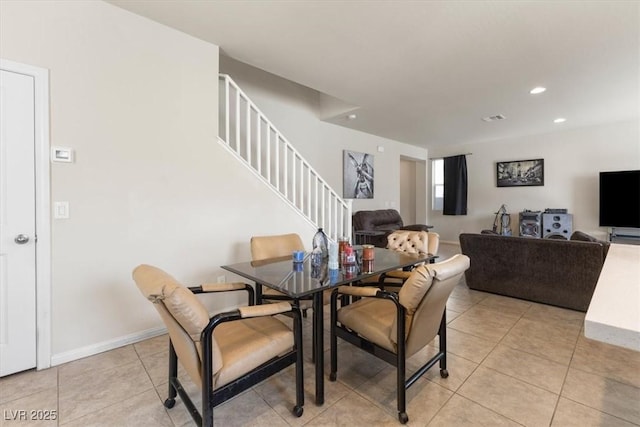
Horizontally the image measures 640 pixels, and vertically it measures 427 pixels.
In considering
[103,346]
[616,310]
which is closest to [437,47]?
[616,310]

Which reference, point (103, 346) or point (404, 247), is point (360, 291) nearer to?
point (404, 247)

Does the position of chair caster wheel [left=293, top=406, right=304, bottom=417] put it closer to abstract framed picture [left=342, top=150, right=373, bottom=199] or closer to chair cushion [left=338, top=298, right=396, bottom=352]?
chair cushion [left=338, top=298, right=396, bottom=352]

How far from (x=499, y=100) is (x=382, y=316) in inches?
152

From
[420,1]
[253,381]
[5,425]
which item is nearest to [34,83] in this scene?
[5,425]

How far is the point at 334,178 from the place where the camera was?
5.38 meters

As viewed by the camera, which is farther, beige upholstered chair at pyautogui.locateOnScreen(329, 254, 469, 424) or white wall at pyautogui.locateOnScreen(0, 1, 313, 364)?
white wall at pyautogui.locateOnScreen(0, 1, 313, 364)

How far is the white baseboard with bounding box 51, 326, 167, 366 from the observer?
81.4 inches

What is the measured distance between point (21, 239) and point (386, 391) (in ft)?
8.56

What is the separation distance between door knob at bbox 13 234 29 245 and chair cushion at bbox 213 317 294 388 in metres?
1.53

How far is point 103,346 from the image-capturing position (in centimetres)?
222

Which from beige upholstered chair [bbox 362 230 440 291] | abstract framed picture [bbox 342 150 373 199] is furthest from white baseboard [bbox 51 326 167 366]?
abstract framed picture [bbox 342 150 373 199]

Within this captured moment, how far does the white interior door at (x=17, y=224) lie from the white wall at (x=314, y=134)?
2361mm

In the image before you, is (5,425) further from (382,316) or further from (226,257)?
(382,316)

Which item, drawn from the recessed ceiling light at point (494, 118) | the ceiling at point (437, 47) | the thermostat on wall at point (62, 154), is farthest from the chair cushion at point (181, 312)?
the recessed ceiling light at point (494, 118)
